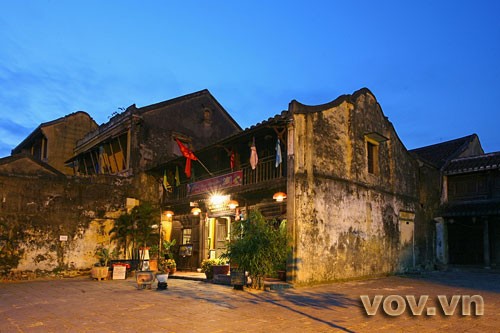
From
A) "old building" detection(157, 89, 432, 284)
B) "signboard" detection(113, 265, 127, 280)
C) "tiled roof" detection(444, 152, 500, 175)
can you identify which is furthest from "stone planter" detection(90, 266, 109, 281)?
"tiled roof" detection(444, 152, 500, 175)

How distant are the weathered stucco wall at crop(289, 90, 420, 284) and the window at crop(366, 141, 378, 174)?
22 centimetres

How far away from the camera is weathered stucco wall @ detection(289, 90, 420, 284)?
500 inches

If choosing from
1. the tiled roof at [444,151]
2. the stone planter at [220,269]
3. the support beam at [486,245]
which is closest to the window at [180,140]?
the stone planter at [220,269]

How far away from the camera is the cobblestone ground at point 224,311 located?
6.55 m

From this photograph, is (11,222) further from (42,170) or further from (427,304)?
(427,304)

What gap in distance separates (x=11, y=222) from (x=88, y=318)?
31.5 feet

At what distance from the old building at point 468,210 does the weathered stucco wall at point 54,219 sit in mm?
14417

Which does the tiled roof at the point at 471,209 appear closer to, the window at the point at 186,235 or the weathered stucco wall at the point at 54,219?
the window at the point at 186,235

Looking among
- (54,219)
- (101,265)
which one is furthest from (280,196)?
(54,219)

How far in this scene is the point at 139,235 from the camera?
1727cm

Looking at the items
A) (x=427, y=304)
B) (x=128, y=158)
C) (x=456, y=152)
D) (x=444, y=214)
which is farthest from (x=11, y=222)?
(x=456, y=152)

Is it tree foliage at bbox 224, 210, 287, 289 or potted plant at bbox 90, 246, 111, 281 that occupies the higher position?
tree foliage at bbox 224, 210, 287, 289

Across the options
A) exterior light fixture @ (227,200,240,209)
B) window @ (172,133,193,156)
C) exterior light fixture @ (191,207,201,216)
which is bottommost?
exterior light fixture @ (191,207,201,216)

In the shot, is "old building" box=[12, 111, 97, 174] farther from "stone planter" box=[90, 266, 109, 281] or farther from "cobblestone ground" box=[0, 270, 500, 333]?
"cobblestone ground" box=[0, 270, 500, 333]
